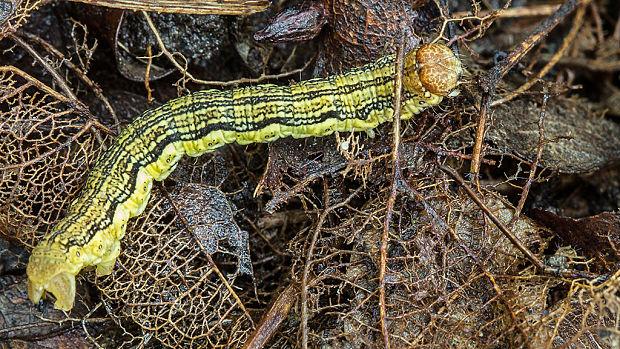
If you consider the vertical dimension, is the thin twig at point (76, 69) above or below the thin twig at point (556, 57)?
above

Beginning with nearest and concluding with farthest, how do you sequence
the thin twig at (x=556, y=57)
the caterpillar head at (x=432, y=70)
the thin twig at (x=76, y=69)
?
the caterpillar head at (x=432, y=70)
the thin twig at (x=76, y=69)
the thin twig at (x=556, y=57)

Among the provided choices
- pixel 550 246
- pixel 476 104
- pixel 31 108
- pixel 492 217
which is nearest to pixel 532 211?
pixel 550 246

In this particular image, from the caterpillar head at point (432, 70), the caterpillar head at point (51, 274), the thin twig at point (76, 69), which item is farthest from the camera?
the thin twig at point (76, 69)

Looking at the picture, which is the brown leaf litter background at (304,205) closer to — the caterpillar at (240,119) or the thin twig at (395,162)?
the thin twig at (395,162)

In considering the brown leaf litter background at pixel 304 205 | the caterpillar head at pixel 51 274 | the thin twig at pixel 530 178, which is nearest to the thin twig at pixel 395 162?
the brown leaf litter background at pixel 304 205

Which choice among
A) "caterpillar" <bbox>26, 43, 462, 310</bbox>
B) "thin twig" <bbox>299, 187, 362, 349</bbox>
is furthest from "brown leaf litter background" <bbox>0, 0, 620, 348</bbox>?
"caterpillar" <bbox>26, 43, 462, 310</bbox>

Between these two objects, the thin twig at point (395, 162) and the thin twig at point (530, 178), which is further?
the thin twig at point (530, 178)
